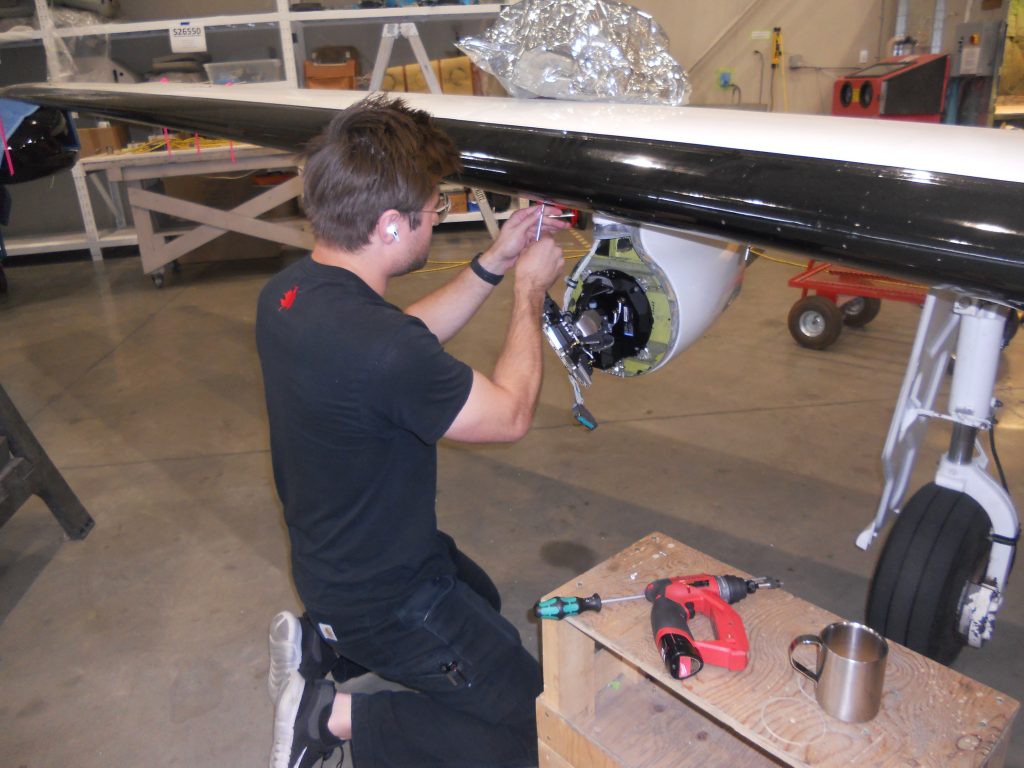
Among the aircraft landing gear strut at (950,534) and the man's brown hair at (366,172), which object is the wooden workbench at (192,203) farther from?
the aircraft landing gear strut at (950,534)

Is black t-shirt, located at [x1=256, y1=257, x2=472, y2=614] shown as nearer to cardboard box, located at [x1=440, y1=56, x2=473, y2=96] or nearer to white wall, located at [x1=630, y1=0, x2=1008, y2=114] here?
cardboard box, located at [x1=440, y1=56, x2=473, y2=96]

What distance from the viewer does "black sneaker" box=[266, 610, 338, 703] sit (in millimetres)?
1876

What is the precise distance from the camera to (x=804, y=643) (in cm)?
145

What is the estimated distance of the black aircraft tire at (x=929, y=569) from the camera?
70.9 inches

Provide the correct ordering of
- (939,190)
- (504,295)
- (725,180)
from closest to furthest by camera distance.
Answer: (939,190) < (725,180) < (504,295)

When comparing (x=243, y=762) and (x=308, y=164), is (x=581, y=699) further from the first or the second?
(x=308, y=164)

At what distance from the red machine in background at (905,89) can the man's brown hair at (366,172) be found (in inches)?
250

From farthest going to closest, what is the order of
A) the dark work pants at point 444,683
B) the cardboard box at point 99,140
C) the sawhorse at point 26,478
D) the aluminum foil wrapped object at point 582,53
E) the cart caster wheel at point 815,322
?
the cardboard box at point 99,140, the cart caster wheel at point 815,322, the sawhorse at point 26,478, the aluminum foil wrapped object at point 582,53, the dark work pants at point 444,683

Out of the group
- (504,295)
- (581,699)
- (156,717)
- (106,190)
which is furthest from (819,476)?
(106,190)

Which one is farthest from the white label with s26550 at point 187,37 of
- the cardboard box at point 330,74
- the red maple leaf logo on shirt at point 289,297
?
the red maple leaf logo on shirt at point 289,297

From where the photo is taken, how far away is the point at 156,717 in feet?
6.62

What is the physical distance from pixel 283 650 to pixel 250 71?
5.83 metres

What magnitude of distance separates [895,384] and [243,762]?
10.5 feet

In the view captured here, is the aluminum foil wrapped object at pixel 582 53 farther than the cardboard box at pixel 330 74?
No
